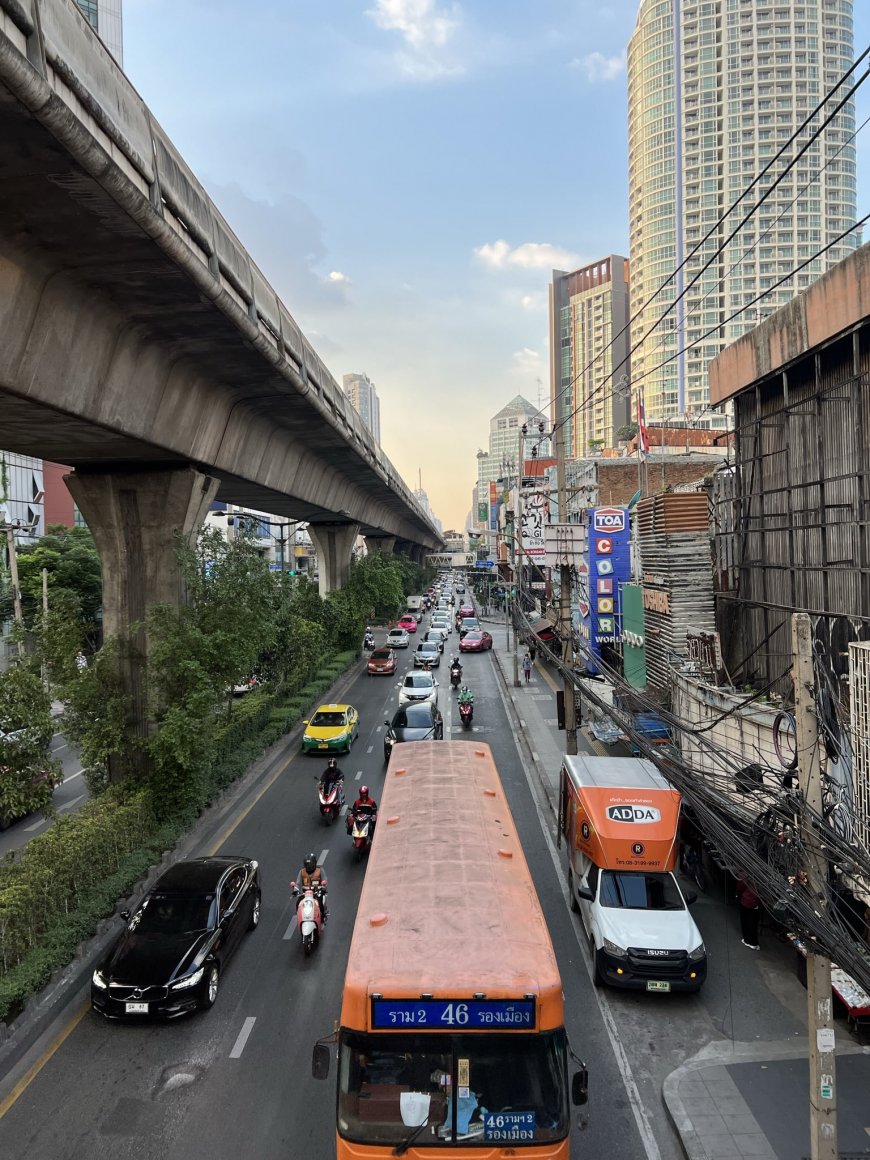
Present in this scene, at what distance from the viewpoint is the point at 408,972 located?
6.04m

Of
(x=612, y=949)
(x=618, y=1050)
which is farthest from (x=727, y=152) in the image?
(x=618, y=1050)

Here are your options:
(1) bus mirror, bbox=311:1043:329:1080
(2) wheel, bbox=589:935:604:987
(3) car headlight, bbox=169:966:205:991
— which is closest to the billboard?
(2) wheel, bbox=589:935:604:987

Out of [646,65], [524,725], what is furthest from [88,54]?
[646,65]

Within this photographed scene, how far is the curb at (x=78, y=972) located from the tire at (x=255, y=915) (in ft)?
6.57

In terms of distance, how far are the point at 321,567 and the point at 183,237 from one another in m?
36.3

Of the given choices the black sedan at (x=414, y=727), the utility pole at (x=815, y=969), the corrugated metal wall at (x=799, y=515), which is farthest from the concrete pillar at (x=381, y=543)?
the utility pole at (x=815, y=969)

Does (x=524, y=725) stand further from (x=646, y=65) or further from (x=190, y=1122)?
(x=646, y=65)

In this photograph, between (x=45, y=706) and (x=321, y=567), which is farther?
(x=321, y=567)

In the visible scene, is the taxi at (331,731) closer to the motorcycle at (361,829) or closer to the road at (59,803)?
the road at (59,803)

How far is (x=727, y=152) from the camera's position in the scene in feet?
381

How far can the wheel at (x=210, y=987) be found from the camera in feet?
31.5

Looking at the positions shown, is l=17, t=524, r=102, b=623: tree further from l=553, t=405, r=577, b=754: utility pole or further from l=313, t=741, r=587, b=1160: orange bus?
l=313, t=741, r=587, b=1160: orange bus

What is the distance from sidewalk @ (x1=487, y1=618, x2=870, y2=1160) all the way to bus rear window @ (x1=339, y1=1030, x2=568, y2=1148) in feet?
8.39

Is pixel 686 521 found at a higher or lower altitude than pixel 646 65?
lower
